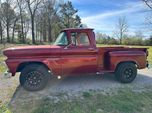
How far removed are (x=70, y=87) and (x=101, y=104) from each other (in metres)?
1.67

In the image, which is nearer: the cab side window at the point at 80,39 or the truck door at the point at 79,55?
the truck door at the point at 79,55

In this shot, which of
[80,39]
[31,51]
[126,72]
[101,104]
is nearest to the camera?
[101,104]

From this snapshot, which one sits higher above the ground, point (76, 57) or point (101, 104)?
point (76, 57)

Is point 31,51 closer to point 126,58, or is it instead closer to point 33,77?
point 33,77

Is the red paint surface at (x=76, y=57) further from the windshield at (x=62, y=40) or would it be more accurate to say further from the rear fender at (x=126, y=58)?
the windshield at (x=62, y=40)

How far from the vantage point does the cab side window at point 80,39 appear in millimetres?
7125

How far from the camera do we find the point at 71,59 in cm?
696

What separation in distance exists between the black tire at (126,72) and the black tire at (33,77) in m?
2.55

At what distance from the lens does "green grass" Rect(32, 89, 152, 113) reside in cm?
544

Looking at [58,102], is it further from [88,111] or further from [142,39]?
[142,39]

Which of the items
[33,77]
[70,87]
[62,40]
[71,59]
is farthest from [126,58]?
[33,77]

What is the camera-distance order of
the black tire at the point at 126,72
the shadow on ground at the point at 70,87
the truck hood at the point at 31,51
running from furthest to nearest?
the black tire at the point at 126,72 → the truck hood at the point at 31,51 → the shadow on ground at the point at 70,87

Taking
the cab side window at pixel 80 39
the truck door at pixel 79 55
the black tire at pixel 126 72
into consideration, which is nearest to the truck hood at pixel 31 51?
the truck door at pixel 79 55

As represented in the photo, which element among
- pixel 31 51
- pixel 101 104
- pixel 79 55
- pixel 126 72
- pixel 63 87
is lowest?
pixel 101 104
